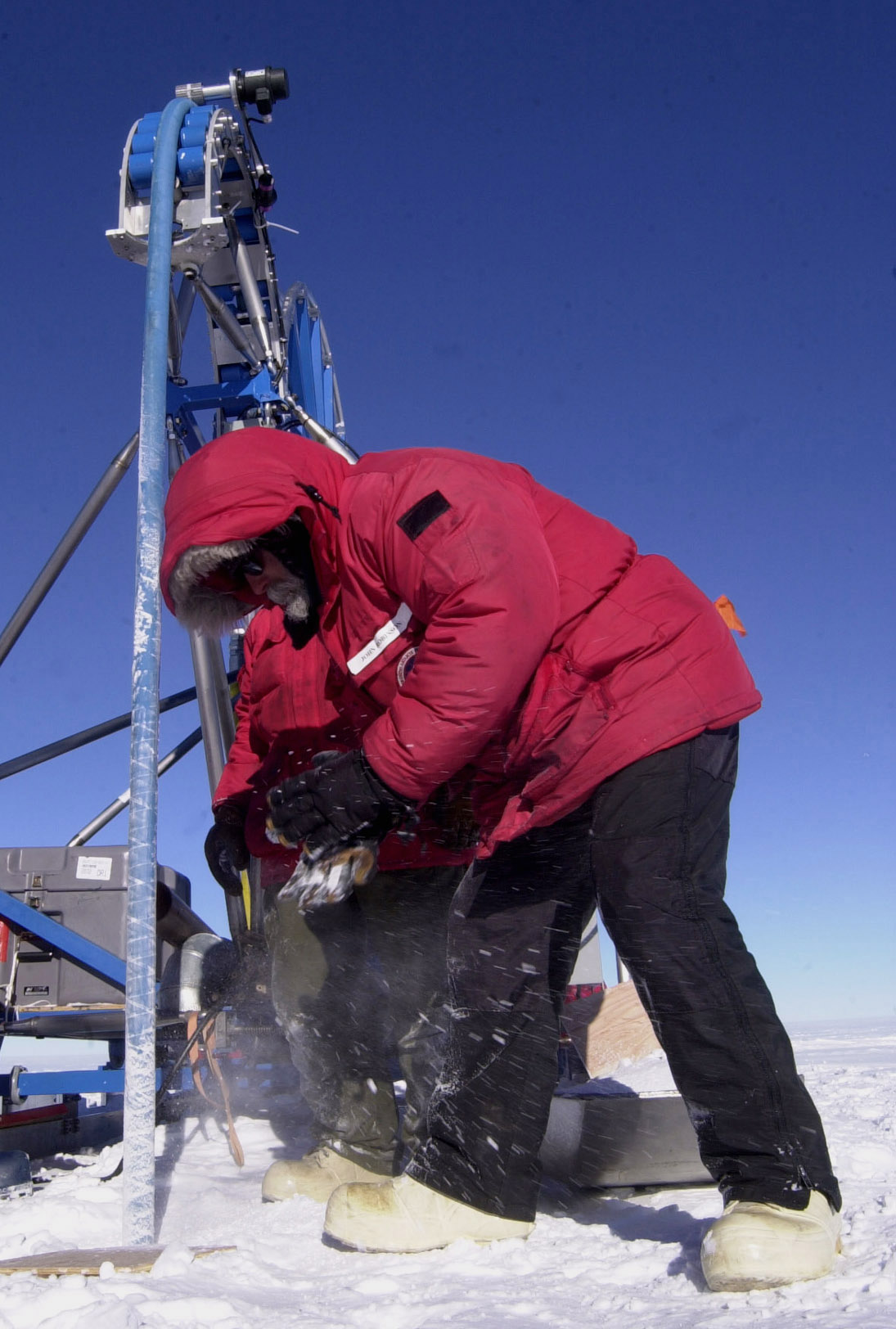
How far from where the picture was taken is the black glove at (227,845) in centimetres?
253

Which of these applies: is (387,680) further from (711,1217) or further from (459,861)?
(711,1217)

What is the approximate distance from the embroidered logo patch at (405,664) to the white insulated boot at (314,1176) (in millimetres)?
1009

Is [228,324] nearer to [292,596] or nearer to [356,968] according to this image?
[292,596]

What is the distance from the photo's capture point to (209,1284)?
1.28 meters

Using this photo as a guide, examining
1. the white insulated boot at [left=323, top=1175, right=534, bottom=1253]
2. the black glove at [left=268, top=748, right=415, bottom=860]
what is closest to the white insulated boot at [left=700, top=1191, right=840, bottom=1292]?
the white insulated boot at [left=323, top=1175, right=534, bottom=1253]

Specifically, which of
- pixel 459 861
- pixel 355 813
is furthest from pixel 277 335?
pixel 355 813

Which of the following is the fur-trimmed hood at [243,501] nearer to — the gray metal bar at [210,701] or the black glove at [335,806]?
the black glove at [335,806]

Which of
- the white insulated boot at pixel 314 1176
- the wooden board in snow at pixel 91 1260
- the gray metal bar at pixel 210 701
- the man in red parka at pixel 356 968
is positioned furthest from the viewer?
the gray metal bar at pixel 210 701

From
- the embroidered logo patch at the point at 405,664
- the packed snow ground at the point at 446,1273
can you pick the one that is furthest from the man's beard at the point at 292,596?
the packed snow ground at the point at 446,1273

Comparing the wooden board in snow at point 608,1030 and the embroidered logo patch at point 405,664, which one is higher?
the embroidered logo patch at point 405,664

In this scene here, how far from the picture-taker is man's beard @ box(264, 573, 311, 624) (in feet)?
5.86

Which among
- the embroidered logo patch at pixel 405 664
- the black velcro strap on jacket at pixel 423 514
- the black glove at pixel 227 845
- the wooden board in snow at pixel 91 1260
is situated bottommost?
the wooden board in snow at pixel 91 1260

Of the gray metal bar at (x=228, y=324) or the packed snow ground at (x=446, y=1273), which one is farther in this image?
the gray metal bar at (x=228, y=324)

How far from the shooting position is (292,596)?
1803 mm
